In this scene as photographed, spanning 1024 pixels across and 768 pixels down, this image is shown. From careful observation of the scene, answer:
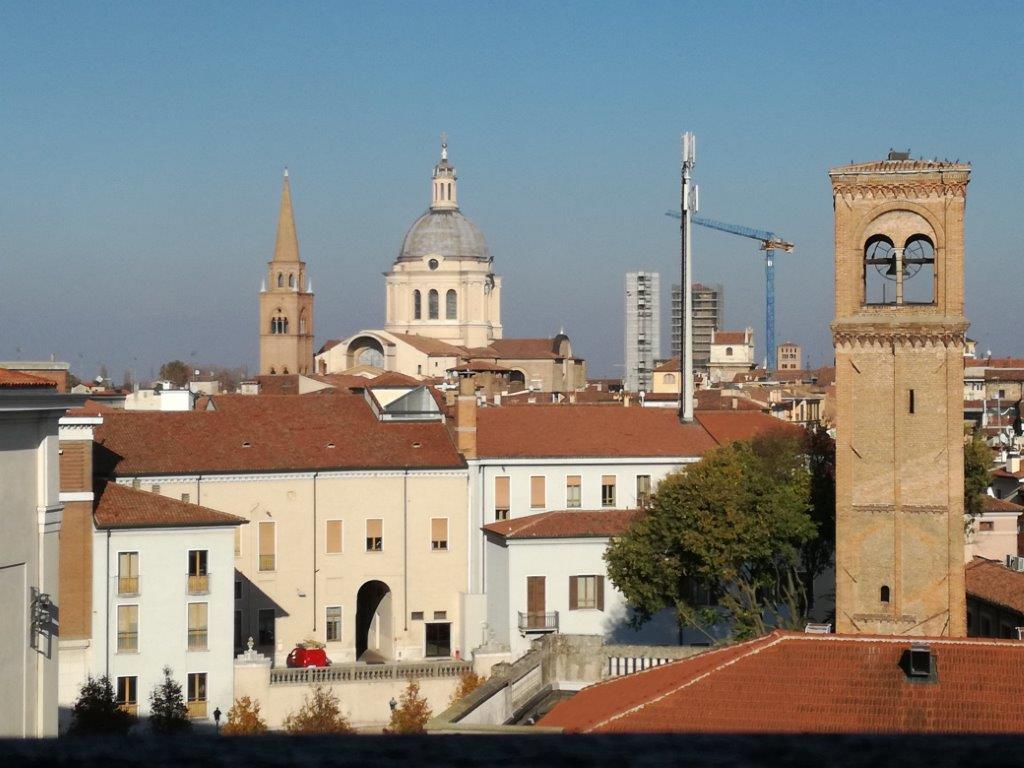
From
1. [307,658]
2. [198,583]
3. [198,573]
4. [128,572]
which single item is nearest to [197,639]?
[198,583]

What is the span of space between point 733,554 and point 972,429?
1497 cm

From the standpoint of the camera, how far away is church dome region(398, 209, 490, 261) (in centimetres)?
14162

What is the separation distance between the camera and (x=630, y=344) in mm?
198750

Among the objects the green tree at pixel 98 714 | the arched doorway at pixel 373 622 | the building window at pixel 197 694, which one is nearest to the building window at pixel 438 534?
the arched doorway at pixel 373 622

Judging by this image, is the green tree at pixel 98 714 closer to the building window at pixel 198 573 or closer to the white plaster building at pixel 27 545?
the building window at pixel 198 573

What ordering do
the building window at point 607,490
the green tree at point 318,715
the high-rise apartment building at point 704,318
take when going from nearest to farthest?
the green tree at point 318,715 < the building window at point 607,490 < the high-rise apartment building at point 704,318

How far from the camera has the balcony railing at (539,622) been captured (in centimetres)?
4350

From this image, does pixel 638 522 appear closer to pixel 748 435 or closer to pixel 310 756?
pixel 748 435

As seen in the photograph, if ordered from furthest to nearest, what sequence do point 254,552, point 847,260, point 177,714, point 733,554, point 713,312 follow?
1. point 713,312
2. point 254,552
3. point 733,554
4. point 847,260
5. point 177,714

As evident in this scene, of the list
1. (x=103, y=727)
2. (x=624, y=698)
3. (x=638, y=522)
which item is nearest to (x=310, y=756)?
(x=624, y=698)

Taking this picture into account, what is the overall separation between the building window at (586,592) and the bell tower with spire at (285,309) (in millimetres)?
93512

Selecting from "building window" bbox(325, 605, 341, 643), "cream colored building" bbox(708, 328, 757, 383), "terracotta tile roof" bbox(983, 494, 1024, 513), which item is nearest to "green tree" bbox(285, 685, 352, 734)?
"building window" bbox(325, 605, 341, 643)

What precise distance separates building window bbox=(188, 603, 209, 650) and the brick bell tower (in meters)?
13.4

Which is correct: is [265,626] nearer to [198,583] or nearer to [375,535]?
[375,535]
